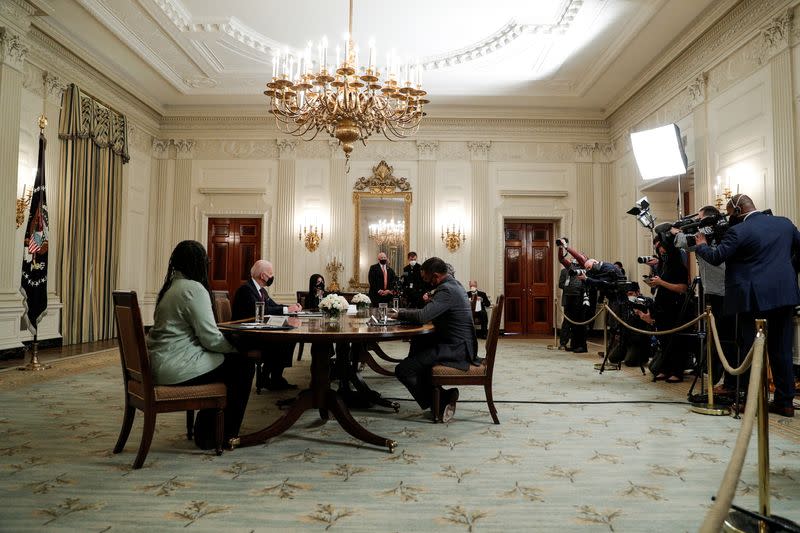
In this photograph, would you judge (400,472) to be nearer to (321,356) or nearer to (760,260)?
(321,356)

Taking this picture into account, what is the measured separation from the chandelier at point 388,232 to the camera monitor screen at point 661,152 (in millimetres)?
4350

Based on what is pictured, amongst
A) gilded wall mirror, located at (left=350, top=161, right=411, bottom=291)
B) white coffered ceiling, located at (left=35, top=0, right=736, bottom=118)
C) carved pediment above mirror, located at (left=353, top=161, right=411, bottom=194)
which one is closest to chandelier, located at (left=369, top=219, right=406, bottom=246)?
gilded wall mirror, located at (left=350, top=161, right=411, bottom=291)

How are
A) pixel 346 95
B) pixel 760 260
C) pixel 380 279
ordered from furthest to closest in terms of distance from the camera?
pixel 380 279, pixel 346 95, pixel 760 260

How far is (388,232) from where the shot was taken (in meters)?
9.98

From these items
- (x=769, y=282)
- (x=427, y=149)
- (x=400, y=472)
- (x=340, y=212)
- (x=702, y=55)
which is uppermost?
(x=702, y=55)

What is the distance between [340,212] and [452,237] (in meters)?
2.23

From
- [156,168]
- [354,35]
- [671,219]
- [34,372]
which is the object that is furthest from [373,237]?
[34,372]

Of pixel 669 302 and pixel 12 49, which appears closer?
pixel 669 302

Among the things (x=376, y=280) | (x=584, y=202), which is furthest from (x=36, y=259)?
(x=584, y=202)

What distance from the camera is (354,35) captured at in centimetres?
756

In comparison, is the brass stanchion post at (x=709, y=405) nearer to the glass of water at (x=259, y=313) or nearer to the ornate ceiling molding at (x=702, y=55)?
the glass of water at (x=259, y=313)

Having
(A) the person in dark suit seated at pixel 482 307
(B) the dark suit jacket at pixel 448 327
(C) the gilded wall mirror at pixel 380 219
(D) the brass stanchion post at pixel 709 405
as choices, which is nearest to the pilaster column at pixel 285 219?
(C) the gilded wall mirror at pixel 380 219

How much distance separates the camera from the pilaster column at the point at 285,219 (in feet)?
32.6

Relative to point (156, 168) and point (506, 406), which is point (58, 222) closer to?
point (156, 168)
